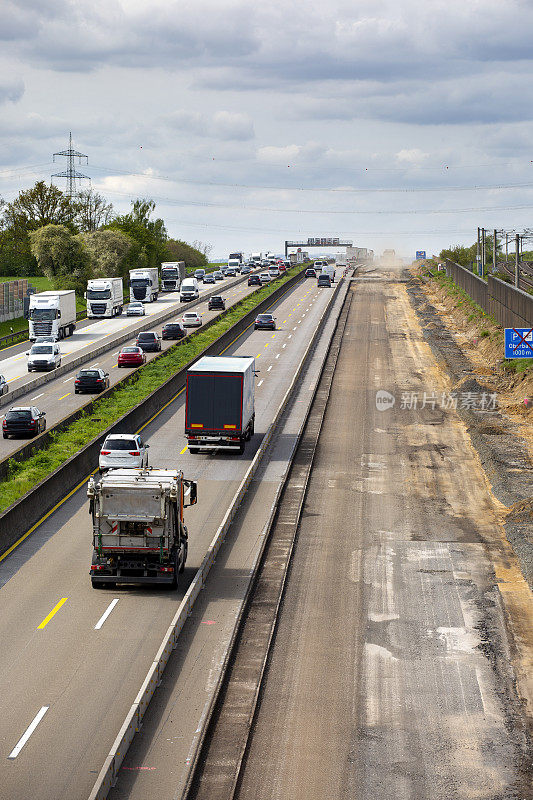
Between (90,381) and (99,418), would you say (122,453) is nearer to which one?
(99,418)

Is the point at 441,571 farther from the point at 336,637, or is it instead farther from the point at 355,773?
the point at 355,773

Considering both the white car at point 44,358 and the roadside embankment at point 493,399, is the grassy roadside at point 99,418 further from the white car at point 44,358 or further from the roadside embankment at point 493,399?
the roadside embankment at point 493,399

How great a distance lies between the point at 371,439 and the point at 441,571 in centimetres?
1981

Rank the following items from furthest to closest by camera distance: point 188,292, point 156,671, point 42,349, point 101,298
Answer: point 188,292 < point 101,298 < point 42,349 < point 156,671

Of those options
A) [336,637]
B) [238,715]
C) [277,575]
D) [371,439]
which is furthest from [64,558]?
[371,439]

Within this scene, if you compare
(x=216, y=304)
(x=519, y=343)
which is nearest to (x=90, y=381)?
(x=519, y=343)

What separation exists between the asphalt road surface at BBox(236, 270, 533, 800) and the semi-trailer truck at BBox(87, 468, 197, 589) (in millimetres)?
3432

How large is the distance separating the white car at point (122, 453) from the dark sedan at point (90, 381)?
2131 cm

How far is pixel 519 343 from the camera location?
49156 millimetres

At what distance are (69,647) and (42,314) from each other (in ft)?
217

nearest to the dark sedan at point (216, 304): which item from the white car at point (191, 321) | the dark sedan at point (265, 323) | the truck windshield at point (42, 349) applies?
the white car at point (191, 321)

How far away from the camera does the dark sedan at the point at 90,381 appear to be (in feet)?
204

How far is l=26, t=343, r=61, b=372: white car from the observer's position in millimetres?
71688

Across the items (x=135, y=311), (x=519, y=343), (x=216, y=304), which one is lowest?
(x=519, y=343)
